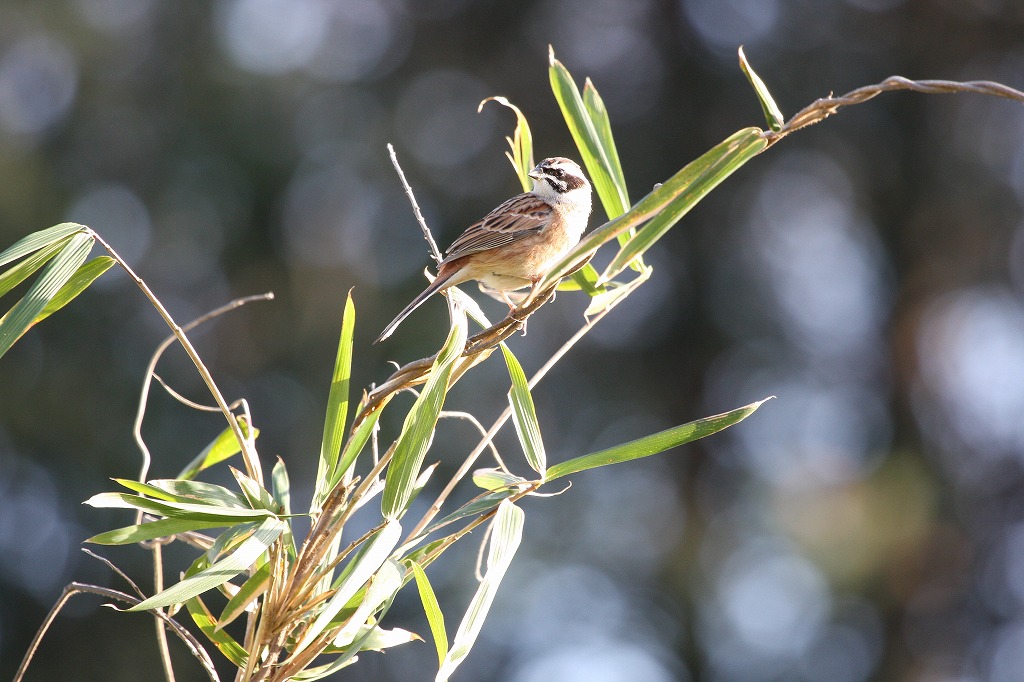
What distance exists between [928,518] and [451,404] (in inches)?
182

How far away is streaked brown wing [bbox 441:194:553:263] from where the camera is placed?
3.19m

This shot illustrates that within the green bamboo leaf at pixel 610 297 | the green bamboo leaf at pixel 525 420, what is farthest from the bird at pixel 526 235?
the green bamboo leaf at pixel 525 420

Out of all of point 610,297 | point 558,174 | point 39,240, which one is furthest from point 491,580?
point 558,174

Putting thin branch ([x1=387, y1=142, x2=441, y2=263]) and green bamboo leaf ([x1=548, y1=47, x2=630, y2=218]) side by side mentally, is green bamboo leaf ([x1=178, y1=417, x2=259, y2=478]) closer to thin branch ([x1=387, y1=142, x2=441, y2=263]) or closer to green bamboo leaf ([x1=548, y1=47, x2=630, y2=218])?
thin branch ([x1=387, y1=142, x2=441, y2=263])

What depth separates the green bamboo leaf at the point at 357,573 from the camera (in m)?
1.49

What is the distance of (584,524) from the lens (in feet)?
34.1

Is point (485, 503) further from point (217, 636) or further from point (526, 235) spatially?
point (526, 235)

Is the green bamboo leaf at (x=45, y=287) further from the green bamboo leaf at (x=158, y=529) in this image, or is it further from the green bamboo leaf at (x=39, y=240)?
the green bamboo leaf at (x=158, y=529)

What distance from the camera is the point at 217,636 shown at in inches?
68.6

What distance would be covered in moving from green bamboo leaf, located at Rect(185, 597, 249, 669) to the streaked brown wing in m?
1.43

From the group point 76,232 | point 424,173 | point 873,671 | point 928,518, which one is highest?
point 76,232

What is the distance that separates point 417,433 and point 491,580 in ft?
0.88

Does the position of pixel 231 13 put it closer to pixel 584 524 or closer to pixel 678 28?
pixel 678 28

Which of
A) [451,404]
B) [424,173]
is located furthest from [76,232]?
[424,173]
